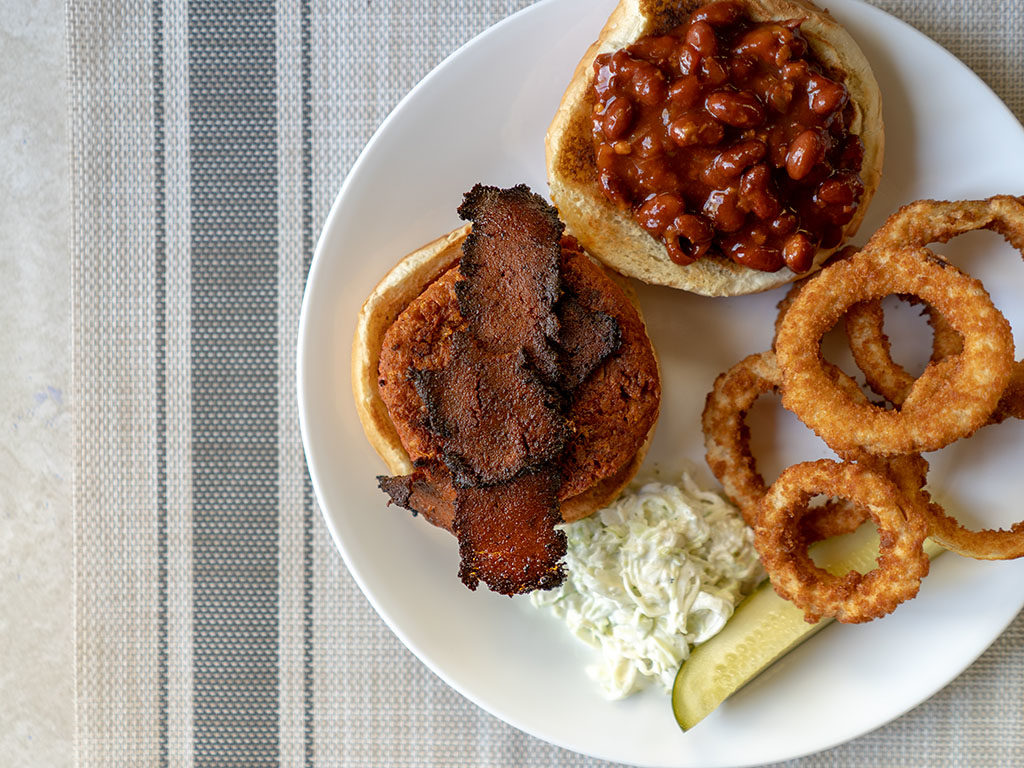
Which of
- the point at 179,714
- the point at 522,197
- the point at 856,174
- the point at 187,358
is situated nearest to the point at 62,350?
the point at 187,358

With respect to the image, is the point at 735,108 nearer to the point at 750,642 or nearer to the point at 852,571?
the point at 852,571

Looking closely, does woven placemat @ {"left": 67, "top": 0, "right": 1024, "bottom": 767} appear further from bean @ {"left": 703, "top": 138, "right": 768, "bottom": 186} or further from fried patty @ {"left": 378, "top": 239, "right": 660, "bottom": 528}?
bean @ {"left": 703, "top": 138, "right": 768, "bottom": 186}

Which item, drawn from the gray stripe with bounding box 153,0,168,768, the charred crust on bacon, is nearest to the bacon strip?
the charred crust on bacon

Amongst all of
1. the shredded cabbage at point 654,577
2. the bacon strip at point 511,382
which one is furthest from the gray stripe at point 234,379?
the shredded cabbage at point 654,577

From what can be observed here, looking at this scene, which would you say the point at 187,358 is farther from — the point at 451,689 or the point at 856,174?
the point at 856,174

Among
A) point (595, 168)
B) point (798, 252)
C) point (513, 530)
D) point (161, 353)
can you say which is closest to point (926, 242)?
point (798, 252)
